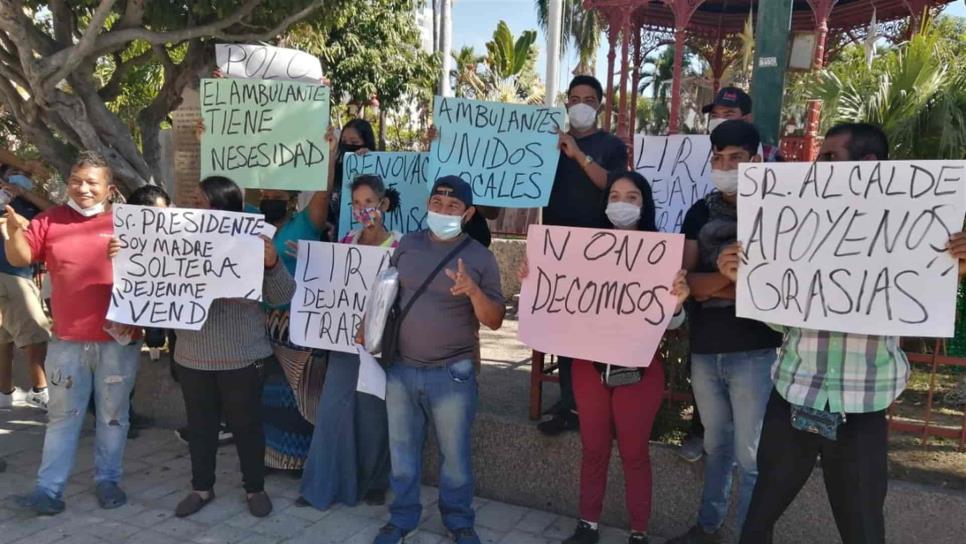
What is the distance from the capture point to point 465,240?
3.39 m

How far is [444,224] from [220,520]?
211 cm

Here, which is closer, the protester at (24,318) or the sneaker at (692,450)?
the sneaker at (692,450)

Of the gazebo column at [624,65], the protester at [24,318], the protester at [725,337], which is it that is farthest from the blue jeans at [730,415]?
the gazebo column at [624,65]

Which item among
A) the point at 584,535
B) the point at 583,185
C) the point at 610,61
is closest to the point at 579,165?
the point at 583,185

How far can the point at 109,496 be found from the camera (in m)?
4.02

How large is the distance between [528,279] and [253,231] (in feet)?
4.75

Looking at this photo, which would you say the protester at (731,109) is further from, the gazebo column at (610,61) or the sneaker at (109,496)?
the gazebo column at (610,61)

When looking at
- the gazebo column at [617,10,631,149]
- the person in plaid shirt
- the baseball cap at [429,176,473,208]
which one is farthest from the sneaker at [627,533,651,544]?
the gazebo column at [617,10,631,149]

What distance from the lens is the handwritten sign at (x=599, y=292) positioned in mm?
3125

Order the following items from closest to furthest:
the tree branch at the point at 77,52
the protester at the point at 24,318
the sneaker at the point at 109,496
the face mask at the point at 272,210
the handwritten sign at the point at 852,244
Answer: the handwritten sign at the point at 852,244
the sneaker at the point at 109,496
the face mask at the point at 272,210
the tree branch at the point at 77,52
the protester at the point at 24,318

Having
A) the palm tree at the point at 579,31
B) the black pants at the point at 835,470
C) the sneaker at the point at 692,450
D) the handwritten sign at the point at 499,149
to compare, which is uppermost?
the palm tree at the point at 579,31

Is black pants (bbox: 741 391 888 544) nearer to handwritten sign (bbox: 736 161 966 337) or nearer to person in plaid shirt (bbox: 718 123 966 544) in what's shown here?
person in plaid shirt (bbox: 718 123 966 544)

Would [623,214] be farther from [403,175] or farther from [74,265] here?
[74,265]

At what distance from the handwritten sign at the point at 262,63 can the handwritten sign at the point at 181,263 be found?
120 cm
